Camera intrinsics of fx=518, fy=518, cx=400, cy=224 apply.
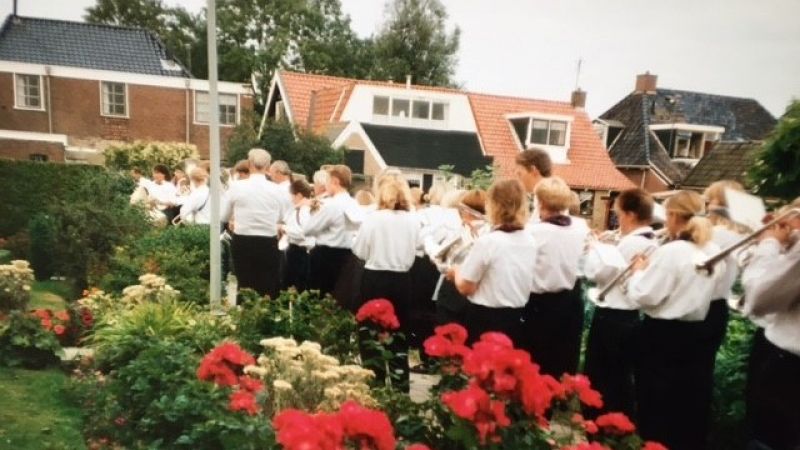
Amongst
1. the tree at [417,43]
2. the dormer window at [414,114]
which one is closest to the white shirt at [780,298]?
the tree at [417,43]

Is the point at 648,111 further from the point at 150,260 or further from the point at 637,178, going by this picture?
the point at 150,260

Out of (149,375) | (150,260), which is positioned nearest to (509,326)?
(149,375)

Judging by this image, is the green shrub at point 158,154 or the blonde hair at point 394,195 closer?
the blonde hair at point 394,195

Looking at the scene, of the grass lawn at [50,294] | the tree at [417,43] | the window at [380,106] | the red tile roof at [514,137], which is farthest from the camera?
the red tile roof at [514,137]

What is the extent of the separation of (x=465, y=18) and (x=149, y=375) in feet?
9.42

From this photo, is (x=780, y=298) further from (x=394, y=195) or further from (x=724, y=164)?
(x=724, y=164)

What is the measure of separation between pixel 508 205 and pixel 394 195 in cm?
109

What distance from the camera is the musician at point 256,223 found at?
178 inches

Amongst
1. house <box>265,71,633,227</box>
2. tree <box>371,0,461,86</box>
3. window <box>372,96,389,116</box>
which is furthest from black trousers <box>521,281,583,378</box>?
window <box>372,96,389,116</box>

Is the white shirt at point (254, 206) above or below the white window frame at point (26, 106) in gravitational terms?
below

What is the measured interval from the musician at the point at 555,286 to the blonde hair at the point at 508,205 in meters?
0.26

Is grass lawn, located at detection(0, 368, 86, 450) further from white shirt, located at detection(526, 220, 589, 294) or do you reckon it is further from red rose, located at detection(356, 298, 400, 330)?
white shirt, located at detection(526, 220, 589, 294)

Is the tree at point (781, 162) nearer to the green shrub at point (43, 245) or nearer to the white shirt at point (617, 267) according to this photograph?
the white shirt at point (617, 267)

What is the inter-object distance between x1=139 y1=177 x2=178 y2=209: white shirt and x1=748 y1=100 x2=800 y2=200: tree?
678 cm
